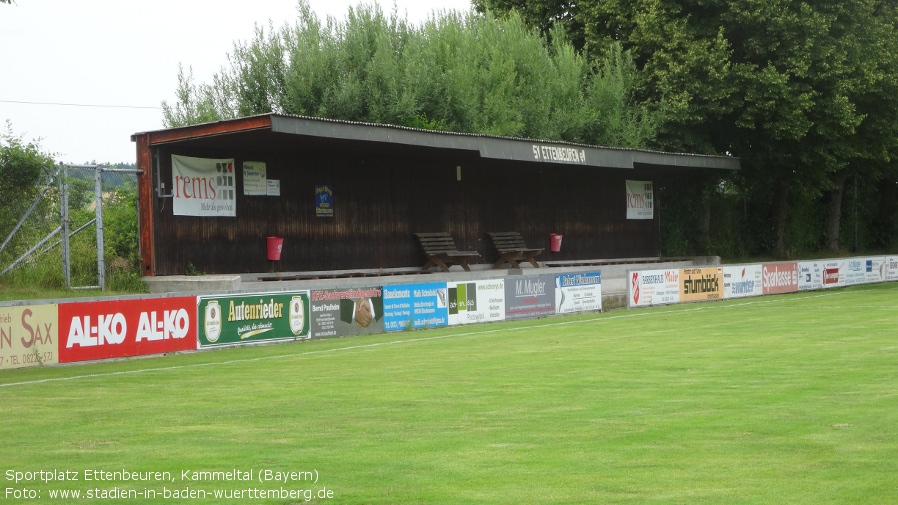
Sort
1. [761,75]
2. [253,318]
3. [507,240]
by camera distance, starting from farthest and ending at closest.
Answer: [761,75]
[507,240]
[253,318]

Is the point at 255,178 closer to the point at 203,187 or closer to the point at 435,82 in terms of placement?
the point at 203,187

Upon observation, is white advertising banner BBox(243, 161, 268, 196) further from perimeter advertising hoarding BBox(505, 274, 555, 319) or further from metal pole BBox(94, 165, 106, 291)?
perimeter advertising hoarding BBox(505, 274, 555, 319)

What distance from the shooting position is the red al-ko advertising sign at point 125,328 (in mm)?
18875

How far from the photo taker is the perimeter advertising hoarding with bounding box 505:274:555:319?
29.1 metres

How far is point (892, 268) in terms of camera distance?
48125 millimetres

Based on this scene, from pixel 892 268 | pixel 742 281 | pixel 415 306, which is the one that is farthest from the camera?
pixel 892 268

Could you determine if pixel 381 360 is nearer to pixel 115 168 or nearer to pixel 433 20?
pixel 115 168

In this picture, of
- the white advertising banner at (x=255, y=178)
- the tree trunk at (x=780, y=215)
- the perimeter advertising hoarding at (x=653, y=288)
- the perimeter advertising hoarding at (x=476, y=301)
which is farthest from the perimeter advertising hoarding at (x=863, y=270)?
the white advertising banner at (x=255, y=178)

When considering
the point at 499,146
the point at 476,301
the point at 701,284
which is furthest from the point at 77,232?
the point at 701,284

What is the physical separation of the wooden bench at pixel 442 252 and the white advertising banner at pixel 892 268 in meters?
23.4

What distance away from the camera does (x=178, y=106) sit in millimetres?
37406

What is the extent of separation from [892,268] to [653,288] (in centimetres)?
1977

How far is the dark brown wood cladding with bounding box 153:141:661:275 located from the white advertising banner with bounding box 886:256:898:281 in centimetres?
1369

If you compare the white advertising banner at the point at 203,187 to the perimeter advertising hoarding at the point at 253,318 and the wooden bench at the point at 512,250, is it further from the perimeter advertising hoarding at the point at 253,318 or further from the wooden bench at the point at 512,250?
the wooden bench at the point at 512,250
